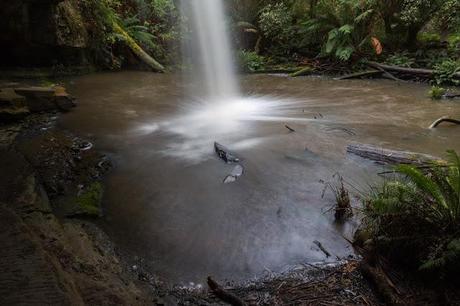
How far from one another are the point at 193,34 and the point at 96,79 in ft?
21.1

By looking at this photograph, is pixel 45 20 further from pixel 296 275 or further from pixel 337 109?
pixel 296 275

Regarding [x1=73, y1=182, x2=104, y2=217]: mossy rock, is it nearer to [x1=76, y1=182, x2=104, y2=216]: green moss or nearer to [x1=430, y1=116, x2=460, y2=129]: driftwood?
[x1=76, y1=182, x2=104, y2=216]: green moss

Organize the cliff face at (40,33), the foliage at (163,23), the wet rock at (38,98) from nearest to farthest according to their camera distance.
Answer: the wet rock at (38,98) < the cliff face at (40,33) < the foliage at (163,23)

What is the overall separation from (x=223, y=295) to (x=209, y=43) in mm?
14991

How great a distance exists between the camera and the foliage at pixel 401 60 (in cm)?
1370

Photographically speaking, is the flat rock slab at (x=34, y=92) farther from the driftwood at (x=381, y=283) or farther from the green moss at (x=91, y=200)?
the driftwood at (x=381, y=283)

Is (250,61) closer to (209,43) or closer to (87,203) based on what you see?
(209,43)

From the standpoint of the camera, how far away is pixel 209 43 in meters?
16.5

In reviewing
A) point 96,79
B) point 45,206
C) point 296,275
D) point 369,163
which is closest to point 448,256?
point 296,275

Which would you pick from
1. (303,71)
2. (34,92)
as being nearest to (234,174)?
(34,92)

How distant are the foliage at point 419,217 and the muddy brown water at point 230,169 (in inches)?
21.2

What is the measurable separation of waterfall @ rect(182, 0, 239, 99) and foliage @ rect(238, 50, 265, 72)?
474 mm

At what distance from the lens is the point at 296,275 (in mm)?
3217

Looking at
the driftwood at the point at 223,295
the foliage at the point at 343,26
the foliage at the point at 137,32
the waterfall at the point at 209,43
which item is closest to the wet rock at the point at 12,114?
the driftwood at the point at 223,295
